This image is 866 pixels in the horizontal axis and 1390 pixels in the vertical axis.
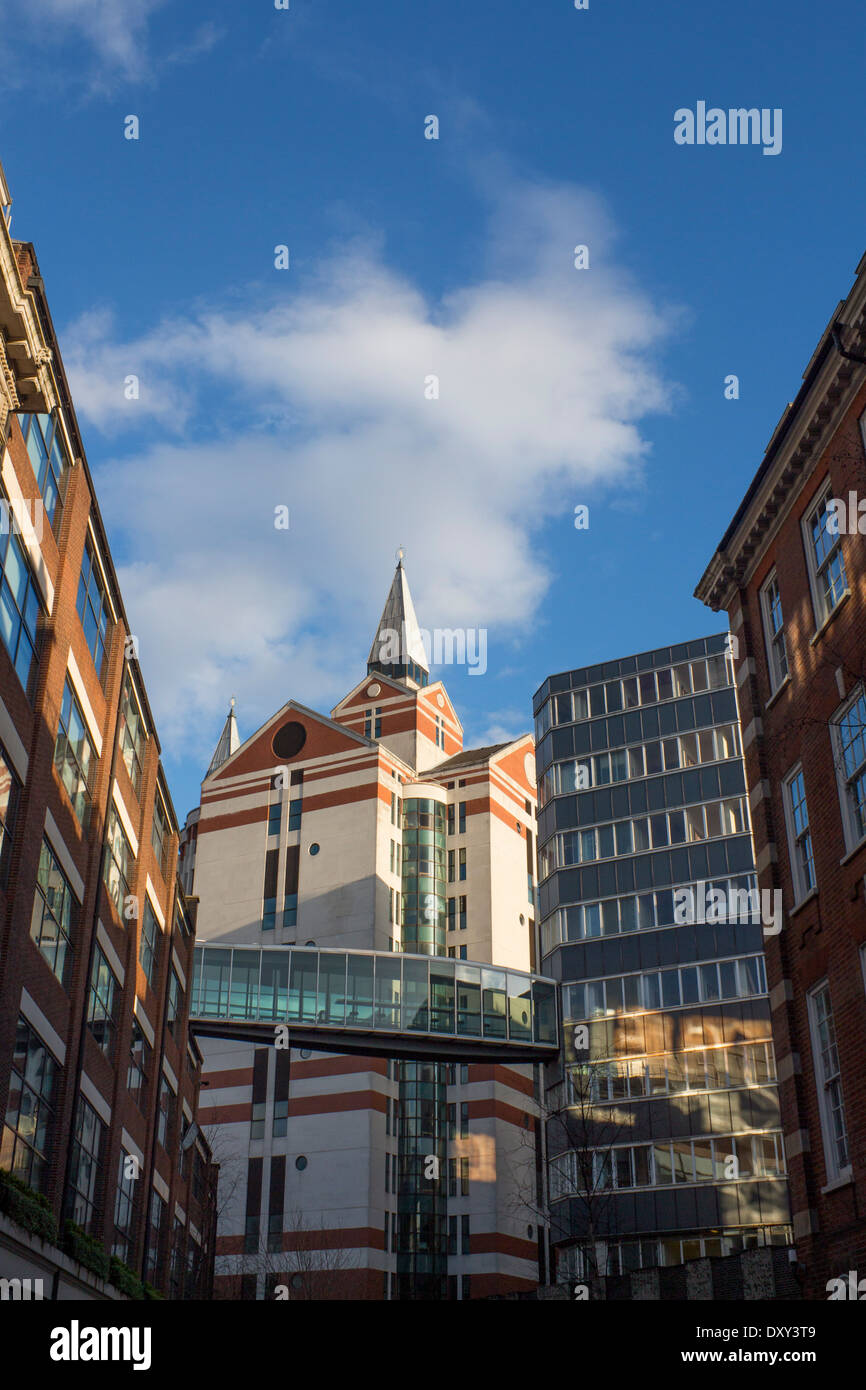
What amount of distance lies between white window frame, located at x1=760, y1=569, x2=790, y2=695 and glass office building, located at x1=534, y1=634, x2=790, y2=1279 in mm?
32090

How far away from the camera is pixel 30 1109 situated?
24.2m

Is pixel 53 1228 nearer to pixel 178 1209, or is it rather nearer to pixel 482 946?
pixel 178 1209

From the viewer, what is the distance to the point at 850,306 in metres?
19.4

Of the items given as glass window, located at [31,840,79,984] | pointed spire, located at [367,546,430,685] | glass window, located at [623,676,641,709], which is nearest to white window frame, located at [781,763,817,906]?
glass window, located at [31,840,79,984]

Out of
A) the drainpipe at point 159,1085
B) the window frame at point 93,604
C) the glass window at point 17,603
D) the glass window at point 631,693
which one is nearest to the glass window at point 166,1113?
the drainpipe at point 159,1085

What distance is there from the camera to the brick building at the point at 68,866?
72.2 feet

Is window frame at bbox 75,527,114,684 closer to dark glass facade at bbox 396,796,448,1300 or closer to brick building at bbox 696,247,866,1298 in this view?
brick building at bbox 696,247,866,1298

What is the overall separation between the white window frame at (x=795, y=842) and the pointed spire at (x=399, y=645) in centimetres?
8330

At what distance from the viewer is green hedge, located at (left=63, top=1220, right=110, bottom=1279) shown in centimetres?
2594

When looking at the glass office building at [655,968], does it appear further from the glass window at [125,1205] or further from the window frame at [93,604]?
the window frame at [93,604]

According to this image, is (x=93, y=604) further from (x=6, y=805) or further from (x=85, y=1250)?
(x=85, y=1250)

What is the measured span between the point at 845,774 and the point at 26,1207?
15.0m

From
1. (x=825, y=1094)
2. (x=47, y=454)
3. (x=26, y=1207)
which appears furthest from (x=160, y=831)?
(x=825, y=1094)
